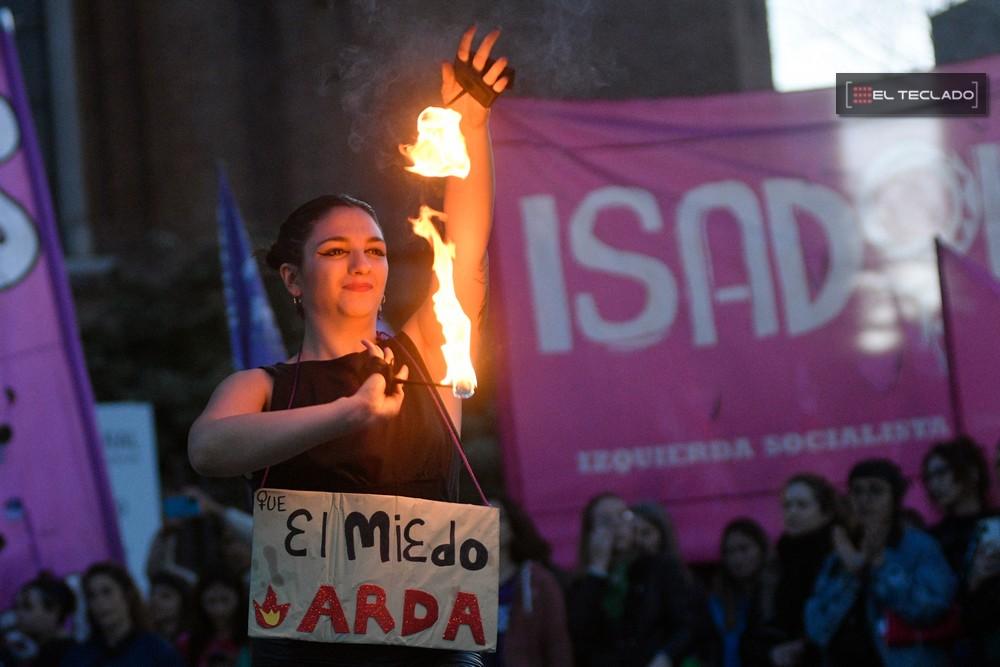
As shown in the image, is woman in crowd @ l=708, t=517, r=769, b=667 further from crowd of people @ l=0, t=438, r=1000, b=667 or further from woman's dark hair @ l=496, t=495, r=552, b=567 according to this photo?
woman's dark hair @ l=496, t=495, r=552, b=567

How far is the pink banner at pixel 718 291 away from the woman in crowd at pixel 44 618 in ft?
7.19

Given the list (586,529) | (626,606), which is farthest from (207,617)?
(626,606)

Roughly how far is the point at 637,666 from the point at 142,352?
1084cm

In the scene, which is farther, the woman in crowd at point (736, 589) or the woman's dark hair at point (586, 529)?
the woman's dark hair at point (586, 529)

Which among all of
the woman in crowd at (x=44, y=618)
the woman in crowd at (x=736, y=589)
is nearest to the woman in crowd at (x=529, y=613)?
the woman in crowd at (x=736, y=589)

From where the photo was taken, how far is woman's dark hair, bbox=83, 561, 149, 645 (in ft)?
22.6

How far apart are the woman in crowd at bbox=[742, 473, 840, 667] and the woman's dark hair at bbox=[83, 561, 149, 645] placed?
270 centimetres

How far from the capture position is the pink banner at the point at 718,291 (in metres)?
7.45

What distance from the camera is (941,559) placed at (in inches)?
216

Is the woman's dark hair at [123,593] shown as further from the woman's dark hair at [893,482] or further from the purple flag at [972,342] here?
the purple flag at [972,342]

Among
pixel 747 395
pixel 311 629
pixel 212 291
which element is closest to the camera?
pixel 311 629

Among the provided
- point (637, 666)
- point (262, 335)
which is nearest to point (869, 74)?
point (637, 666)

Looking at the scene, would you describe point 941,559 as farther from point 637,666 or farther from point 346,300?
point 346,300

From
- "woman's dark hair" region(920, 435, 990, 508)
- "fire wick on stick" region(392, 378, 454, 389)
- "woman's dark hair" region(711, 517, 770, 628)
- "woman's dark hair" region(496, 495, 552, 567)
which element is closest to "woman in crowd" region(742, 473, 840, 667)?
"woman's dark hair" region(711, 517, 770, 628)
